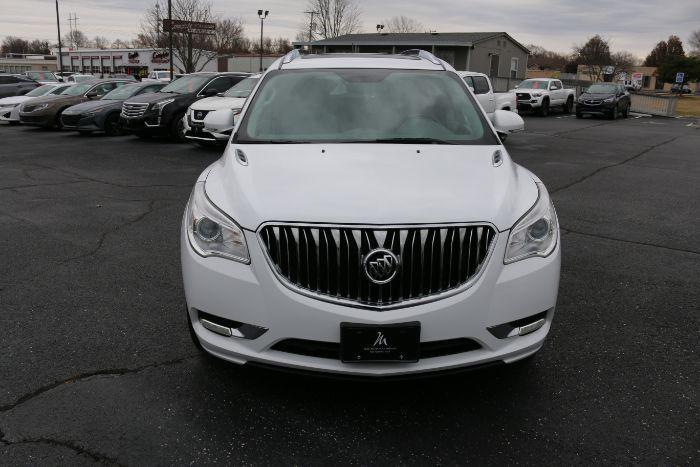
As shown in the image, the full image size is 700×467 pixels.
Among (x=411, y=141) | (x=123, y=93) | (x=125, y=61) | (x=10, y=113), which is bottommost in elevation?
(x=10, y=113)

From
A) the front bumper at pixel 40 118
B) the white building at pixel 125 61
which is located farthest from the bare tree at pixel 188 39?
the front bumper at pixel 40 118

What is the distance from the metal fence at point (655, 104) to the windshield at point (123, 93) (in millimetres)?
28186

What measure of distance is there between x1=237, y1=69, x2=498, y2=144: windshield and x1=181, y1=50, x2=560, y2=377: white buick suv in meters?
0.56

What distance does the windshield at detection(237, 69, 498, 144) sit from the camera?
3713mm

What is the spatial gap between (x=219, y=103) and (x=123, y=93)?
5.85 meters

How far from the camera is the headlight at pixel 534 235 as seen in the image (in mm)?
2762

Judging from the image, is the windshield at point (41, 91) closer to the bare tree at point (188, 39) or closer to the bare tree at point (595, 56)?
the bare tree at point (188, 39)

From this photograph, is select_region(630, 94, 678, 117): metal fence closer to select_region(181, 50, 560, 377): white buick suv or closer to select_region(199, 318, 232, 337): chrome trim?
select_region(181, 50, 560, 377): white buick suv

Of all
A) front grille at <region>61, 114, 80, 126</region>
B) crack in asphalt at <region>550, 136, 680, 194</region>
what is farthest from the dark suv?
crack in asphalt at <region>550, 136, 680, 194</region>

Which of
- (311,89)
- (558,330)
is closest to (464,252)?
(558,330)

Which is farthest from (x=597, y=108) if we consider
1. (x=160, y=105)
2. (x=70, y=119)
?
(x=70, y=119)

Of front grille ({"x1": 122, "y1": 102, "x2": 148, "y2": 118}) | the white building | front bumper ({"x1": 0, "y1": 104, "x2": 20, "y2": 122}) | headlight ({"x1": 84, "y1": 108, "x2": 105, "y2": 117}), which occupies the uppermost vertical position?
the white building

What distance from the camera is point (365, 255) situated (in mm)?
2574

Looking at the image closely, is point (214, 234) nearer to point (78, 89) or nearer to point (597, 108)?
point (78, 89)
